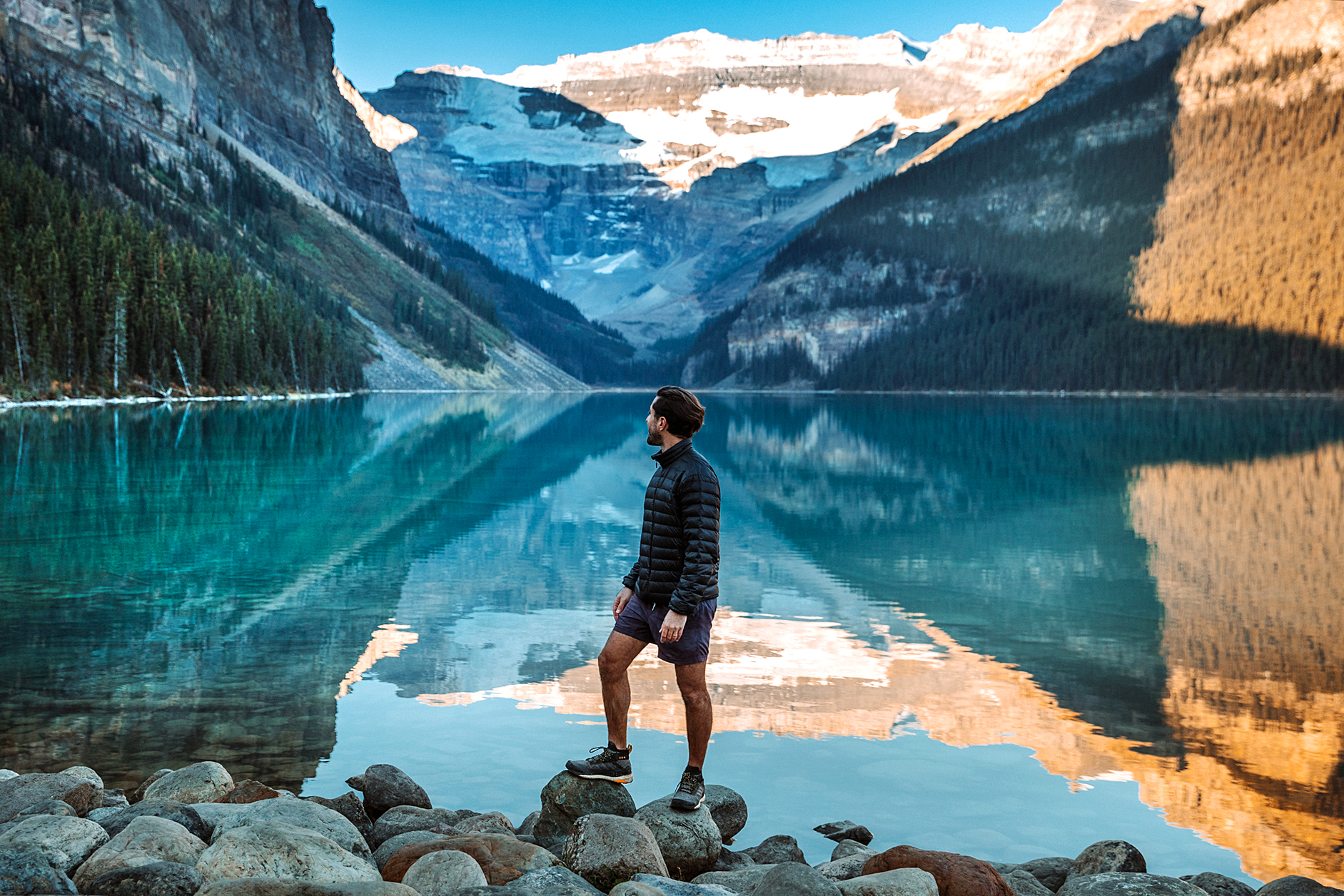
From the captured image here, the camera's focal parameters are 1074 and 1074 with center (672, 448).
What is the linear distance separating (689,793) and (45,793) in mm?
4784

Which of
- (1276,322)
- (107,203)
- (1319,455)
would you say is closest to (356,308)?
(107,203)

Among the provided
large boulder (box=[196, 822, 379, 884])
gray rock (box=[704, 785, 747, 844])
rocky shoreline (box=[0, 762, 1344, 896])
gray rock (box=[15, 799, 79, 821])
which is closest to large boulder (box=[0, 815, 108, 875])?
rocky shoreline (box=[0, 762, 1344, 896])

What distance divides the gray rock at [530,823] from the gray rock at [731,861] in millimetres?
1504

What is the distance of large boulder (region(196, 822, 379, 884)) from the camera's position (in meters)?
6.17

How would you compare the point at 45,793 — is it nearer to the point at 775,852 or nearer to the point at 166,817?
the point at 166,817

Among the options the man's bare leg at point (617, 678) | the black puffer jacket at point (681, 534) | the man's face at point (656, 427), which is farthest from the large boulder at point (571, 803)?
the man's face at point (656, 427)

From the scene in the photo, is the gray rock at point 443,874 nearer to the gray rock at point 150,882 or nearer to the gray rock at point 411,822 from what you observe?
the gray rock at point 150,882

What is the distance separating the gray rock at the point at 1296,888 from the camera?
697cm

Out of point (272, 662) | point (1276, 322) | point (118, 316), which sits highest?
point (1276, 322)

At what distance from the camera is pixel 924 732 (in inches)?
445

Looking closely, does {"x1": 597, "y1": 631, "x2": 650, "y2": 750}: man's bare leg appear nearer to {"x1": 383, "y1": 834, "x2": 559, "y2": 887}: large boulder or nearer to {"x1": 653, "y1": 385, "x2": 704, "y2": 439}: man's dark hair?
{"x1": 383, "y1": 834, "x2": 559, "y2": 887}: large boulder

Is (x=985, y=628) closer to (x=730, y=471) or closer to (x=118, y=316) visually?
(x=730, y=471)

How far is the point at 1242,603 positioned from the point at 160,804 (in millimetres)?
16714

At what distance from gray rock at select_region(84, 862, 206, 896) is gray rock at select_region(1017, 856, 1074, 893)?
18.2 feet
